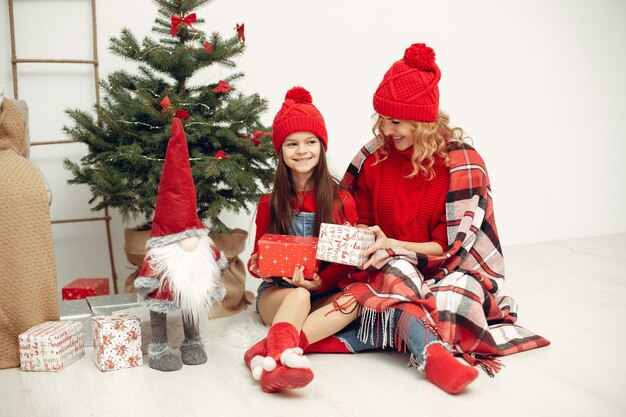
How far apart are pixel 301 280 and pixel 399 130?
60 cm

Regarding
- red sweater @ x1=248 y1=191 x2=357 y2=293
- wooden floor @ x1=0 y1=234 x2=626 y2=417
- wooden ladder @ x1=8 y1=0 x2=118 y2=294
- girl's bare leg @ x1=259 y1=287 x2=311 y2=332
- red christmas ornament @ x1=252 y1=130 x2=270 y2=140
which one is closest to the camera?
wooden floor @ x1=0 y1=234 x2=626 y2=417

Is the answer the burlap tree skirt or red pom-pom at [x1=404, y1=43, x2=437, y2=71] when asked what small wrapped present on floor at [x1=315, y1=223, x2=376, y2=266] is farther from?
the burlap tree skirt

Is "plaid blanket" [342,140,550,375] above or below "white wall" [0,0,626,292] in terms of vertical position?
below

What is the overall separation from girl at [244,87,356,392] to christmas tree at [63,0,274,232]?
20 centimetres

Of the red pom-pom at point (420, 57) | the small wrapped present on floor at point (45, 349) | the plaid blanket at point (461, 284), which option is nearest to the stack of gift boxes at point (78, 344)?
the small wrapped present on floor at point (45, 349)

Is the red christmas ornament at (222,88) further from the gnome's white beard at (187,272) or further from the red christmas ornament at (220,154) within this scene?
the gnome's white beard at (187,272)

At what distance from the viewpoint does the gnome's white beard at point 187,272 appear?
6.36ft

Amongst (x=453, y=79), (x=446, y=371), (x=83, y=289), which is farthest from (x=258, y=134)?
(x=453, y=79)

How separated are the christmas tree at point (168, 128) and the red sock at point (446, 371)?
36.8 inches

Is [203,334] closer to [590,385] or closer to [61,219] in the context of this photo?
[61,219]

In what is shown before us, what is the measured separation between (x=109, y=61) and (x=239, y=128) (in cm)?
77

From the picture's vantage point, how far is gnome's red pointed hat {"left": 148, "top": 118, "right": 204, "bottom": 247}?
76.6 inches

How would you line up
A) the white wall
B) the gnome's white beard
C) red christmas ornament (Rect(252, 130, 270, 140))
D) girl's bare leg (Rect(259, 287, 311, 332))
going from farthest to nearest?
the white wall, red christmas ornament (Rect(252, 130, 270, 140)), girl's bare leg (Rect(259, 287, 311, 332)), the gnome's white beard

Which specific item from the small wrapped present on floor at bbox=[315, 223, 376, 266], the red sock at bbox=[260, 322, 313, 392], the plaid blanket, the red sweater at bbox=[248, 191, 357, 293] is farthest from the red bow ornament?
the red sock at bbox=[260, 322, 313, 392]
